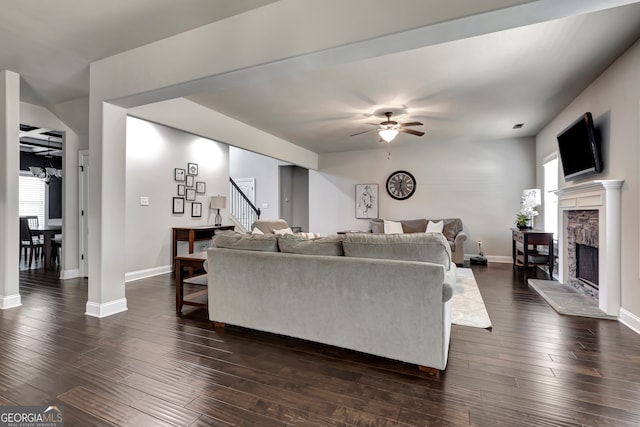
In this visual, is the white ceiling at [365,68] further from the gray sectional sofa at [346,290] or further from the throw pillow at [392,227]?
the throw pillow at [392,227]

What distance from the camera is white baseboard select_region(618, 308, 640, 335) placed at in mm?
2679

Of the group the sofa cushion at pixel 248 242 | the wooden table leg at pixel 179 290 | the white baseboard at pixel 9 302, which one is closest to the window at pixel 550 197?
the sofa cushion at pixel 248 242

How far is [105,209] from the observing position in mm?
3123

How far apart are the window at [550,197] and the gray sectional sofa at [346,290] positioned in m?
4.15

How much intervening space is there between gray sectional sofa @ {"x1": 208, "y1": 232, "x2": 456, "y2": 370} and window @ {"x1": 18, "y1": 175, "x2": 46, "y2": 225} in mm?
8800

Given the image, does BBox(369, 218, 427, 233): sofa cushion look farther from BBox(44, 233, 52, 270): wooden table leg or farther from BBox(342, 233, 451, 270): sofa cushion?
BBox(44, 233, 52, 270): wooden table leg

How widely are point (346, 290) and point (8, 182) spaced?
3896 millimetres

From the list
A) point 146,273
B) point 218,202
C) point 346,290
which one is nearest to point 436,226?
point 218,202

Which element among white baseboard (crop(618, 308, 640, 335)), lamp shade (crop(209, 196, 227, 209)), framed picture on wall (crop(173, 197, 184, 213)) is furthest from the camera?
lamp shade (crop(209, 196, 227, 209))

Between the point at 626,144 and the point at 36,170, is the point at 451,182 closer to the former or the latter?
the point at 626,144

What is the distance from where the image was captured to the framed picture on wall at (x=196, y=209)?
19.4ft

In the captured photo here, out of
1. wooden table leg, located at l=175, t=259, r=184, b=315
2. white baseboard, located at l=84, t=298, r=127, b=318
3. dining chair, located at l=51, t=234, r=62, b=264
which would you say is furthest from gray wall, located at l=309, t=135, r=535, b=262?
dining chair, located at l=51, t=234, r=62, b=264

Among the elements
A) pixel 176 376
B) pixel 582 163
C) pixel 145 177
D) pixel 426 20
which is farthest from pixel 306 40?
pixel 145 177

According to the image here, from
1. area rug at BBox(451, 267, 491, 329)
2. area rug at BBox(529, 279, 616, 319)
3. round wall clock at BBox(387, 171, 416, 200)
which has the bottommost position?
area rug at BBox(451, 267, 491, 329)
